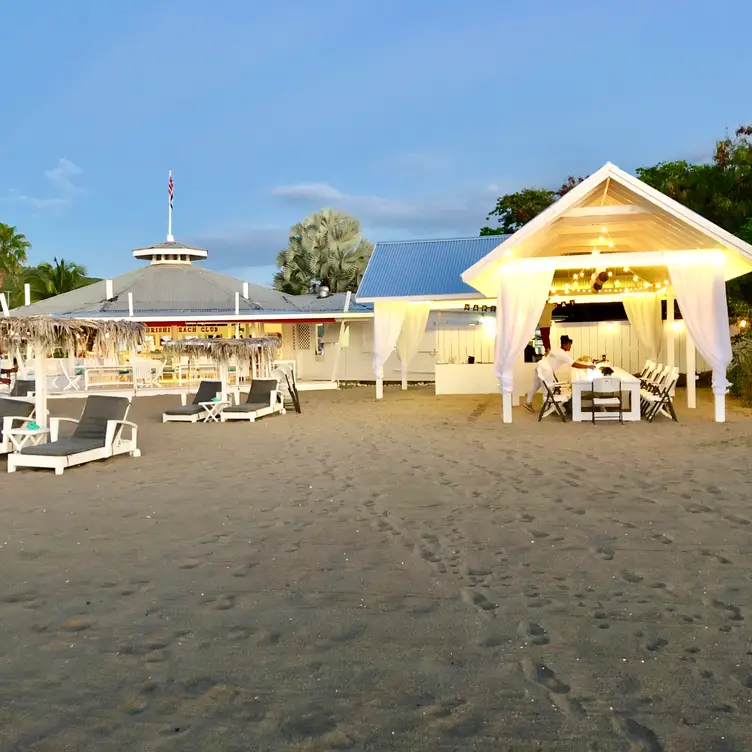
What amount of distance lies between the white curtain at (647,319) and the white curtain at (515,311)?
22.3 ft

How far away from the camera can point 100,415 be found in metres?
9.84

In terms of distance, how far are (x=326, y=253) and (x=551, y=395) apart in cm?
2859

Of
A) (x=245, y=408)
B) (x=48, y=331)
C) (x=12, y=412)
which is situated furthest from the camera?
(x=245, y=408)

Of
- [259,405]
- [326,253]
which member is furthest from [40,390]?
[326,253]

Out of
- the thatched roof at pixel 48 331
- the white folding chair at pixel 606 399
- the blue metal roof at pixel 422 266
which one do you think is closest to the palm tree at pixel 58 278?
the blue metal roof at pixel 422 266

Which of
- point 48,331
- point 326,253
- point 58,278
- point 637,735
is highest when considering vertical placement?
point 326,253

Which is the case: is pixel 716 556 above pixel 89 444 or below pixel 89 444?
below

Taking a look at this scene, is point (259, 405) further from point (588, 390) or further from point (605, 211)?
point (605, 211)

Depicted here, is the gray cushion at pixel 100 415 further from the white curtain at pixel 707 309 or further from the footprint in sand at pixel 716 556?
the white curtain at pixel 707 309

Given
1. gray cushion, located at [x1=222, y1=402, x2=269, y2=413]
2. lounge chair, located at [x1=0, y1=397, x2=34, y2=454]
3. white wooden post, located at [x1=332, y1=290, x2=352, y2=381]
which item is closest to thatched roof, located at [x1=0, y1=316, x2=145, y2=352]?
lounge chair, located at [x1=0, y1=397, x2=34, y2=454]

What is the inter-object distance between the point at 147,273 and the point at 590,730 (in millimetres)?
27320

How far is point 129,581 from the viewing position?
4793 millimetres

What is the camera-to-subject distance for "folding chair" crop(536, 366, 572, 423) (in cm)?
1297

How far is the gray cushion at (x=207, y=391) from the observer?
1485 centimetres
